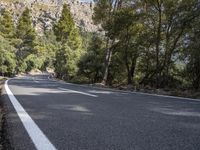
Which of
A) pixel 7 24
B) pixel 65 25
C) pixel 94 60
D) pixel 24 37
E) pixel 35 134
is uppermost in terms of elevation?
pixel 7 24

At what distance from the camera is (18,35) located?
74000mm

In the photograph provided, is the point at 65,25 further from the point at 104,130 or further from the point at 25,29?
the point at 104,130

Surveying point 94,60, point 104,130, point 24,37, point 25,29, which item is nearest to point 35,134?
point 104,130

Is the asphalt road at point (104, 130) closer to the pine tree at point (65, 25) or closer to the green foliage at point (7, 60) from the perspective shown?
the green foliage at point (7, 60)

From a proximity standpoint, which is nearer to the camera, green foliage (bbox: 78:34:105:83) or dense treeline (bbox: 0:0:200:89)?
dense treeline (bbox: 0:0:200:89)

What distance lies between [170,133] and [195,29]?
18544mm

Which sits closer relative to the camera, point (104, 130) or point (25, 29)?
point (104, 130)

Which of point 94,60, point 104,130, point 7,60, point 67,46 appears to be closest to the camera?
point 104,130

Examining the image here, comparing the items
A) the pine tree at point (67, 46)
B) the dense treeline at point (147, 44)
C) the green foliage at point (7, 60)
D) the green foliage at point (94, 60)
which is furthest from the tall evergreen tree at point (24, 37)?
the dense treeline at point (147, 44)

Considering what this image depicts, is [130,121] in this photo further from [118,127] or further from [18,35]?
[18,35]

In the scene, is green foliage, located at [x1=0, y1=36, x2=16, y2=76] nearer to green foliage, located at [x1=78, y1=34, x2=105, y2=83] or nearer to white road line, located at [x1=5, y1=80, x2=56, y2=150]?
green foliage, located at [x1=78, y1=34, x2=105, y2=83]

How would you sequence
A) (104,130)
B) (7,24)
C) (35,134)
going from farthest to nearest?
1. (7,24)
2. (104,130)
3. (35,134)

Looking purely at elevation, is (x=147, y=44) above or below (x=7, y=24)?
below

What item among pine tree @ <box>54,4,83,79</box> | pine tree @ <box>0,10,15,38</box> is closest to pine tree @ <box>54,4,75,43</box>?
pine tree @ <box>54,4,83,79</box>
